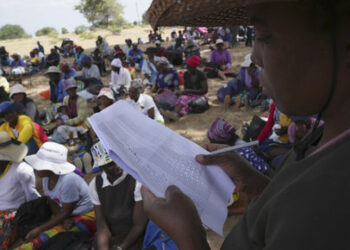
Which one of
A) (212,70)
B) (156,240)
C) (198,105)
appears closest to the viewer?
(156,240)

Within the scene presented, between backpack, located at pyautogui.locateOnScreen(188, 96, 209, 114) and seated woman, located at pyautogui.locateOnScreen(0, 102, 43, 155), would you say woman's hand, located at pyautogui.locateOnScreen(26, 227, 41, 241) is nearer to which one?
seated woman, located at pyautogui.locateOnScreen(0, 102, 43, 155)

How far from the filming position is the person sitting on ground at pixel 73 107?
4.76m

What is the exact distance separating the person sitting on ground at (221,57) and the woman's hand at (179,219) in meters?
7.56

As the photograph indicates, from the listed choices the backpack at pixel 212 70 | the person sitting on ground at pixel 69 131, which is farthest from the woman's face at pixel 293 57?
the backpack at pixel 212 70

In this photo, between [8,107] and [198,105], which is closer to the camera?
[8,107]

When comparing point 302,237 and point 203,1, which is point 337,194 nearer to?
point 302,237

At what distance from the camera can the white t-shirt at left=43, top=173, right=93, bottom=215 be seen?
248 centimetres

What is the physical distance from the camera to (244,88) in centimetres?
586


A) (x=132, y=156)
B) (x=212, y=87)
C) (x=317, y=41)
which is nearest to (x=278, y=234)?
(x=317, y=41)

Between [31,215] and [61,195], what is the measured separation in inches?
19.8

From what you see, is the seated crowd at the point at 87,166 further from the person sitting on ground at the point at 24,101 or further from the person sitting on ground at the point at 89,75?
the person sitting on ground at the point at 89,75

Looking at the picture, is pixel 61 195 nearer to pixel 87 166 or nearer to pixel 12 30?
pixel 87 166

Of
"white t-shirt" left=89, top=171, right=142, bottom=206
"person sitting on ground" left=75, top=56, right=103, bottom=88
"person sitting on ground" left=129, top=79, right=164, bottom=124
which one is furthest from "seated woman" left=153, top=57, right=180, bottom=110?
"white t-shirt" left=89, top=171, right=142, bottom=206

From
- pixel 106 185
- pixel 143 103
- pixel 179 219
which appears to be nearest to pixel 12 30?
pixel 143 103
